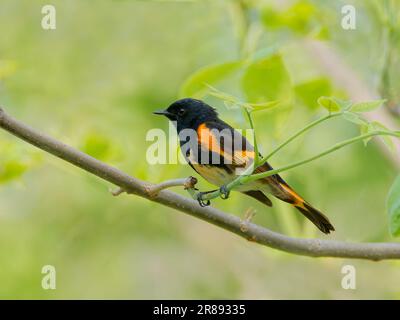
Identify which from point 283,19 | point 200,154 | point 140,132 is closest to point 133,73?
point 140,132

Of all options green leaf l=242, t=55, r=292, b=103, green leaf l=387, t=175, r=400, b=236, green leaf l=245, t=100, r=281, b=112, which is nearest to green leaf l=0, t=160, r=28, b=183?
green leaf l=242, t=55, r=292, b=103

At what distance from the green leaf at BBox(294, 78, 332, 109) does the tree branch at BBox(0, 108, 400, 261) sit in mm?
575

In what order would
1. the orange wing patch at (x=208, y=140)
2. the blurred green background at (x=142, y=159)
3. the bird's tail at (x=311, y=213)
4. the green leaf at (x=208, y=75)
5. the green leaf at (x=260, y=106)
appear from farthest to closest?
the blurred green background at (x=142, y=159) < the orange wing patch at (x=208, y=140) < the bird's tail at (x=311, y=213) < the green leaf at (x=208, y=75) < the green leaf at (x=260, y=106)

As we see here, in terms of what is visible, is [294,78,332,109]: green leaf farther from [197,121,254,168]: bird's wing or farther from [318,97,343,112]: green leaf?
[318,97,343,112]: green leaf

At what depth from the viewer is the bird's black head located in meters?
2.13

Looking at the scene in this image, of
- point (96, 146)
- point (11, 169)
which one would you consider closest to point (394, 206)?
point (96, 146)

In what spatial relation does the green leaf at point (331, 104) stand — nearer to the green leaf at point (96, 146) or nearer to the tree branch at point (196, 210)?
the tree branch at point (196, 210)

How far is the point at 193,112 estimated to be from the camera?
2.15 metres

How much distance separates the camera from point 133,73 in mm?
2934

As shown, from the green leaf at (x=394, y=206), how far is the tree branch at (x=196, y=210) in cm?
23

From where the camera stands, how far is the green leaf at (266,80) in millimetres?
1701

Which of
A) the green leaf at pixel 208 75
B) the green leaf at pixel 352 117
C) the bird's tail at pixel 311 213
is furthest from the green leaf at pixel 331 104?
the bird's tail at pixel 311 213
